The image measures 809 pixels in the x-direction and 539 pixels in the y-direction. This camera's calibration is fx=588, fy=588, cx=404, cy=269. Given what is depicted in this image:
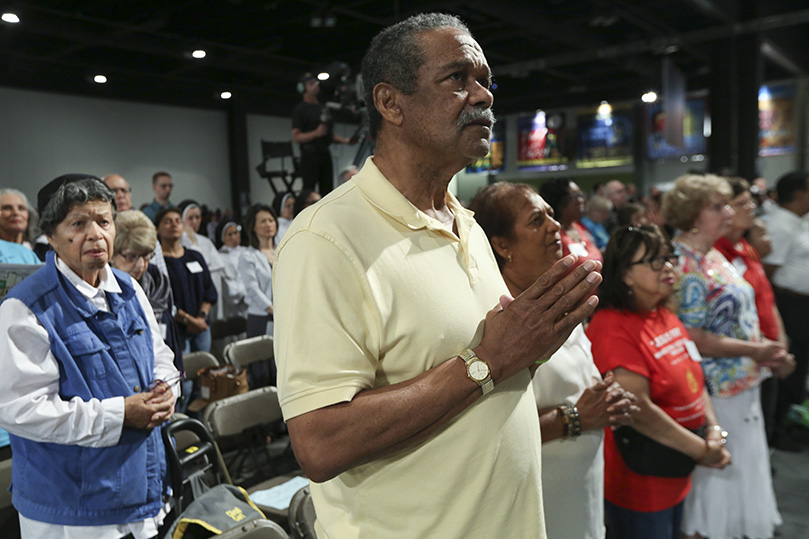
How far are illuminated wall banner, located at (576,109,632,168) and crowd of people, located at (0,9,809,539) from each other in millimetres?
12793

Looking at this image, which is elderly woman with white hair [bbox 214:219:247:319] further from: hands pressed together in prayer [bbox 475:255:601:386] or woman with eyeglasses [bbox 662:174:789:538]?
hands pressed together in prayer [bbox 475:255:601:386]

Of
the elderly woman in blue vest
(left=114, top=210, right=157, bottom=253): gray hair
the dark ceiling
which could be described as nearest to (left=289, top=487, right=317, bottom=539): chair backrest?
the elderly woman in blue vest

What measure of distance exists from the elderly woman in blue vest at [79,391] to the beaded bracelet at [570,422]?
111 cm

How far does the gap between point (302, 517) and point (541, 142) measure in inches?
612

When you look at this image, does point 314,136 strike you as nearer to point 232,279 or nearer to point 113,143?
point 232,279

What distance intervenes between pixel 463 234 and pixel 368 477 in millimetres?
439

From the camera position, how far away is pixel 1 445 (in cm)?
225

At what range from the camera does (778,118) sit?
13570 mm

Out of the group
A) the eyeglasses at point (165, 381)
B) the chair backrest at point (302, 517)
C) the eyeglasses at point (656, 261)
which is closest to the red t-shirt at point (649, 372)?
the eyeglasses at point (656, 261)

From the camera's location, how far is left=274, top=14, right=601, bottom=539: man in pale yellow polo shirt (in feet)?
2.70

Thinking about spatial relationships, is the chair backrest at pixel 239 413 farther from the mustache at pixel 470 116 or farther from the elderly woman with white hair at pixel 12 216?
the mustache at pixel 470 116

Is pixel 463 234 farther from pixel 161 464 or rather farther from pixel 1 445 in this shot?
pixel 1 445

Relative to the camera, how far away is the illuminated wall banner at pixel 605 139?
1520cm

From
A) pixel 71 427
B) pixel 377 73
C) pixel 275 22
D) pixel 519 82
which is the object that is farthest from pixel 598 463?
pixel 519 82
